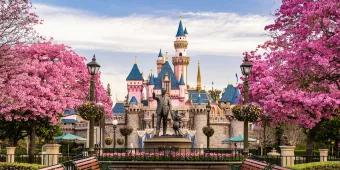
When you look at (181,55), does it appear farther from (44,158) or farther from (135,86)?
(44,158)

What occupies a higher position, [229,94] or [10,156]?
[229,94]

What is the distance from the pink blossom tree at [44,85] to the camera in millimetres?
41719

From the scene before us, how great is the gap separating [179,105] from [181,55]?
67.8 ft

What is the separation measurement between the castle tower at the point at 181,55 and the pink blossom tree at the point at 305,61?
321 ft

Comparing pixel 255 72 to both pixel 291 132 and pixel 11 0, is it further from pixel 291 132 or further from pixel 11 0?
pixel 291 132

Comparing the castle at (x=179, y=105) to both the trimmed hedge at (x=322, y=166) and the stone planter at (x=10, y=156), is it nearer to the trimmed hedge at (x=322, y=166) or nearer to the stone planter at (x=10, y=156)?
the stone planter at (x=10, y=156)

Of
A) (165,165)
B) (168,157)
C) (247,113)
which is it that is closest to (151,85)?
(168,157)

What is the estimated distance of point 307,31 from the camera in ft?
93.2

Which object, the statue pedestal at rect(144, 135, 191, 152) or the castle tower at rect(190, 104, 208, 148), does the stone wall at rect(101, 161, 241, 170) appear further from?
the castle tower at rect(190, 104, 208, 148)

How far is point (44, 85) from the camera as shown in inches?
1800

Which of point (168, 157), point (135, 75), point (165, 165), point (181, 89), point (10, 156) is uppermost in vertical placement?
point (135, 75)

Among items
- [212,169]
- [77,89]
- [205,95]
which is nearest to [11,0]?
[212,169]

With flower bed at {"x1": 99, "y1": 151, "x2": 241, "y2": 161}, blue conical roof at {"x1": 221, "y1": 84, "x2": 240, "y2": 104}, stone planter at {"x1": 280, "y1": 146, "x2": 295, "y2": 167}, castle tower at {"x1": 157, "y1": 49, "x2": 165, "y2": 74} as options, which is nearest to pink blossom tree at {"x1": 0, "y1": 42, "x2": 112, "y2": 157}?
flower bed at {"x1": 99, "y1": 151, "x2": 241, "y2": 161}

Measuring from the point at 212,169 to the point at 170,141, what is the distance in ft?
13.6
